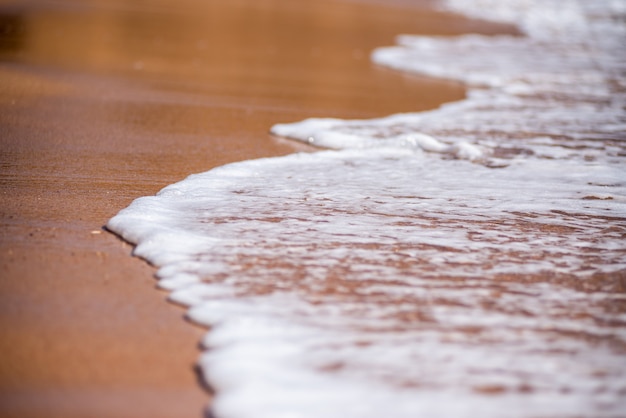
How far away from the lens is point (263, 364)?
2.22m

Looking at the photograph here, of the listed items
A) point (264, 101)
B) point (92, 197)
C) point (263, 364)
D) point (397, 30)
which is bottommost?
point (263, 364)

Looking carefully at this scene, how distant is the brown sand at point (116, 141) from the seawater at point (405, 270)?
17 centimetres

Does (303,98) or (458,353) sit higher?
(303,98)

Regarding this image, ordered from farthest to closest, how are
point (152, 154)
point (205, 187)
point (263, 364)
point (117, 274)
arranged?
point (152, 154) → point (205, 187) → point (117, 274) → point (263, 364)

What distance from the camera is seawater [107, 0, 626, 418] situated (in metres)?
2.15

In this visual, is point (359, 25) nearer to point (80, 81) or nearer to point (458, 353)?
point (80, 81)

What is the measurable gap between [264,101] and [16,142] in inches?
89.5

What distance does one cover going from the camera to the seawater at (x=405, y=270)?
7.06 feet

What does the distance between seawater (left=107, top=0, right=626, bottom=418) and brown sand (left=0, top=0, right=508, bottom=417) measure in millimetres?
171

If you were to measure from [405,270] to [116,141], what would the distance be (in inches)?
93.4

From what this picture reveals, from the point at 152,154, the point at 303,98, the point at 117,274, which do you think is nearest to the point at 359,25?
the point at 303,98

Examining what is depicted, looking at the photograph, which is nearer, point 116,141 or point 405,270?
point 405,270

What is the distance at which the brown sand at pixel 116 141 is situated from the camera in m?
2.17

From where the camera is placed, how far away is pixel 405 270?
2.96m
